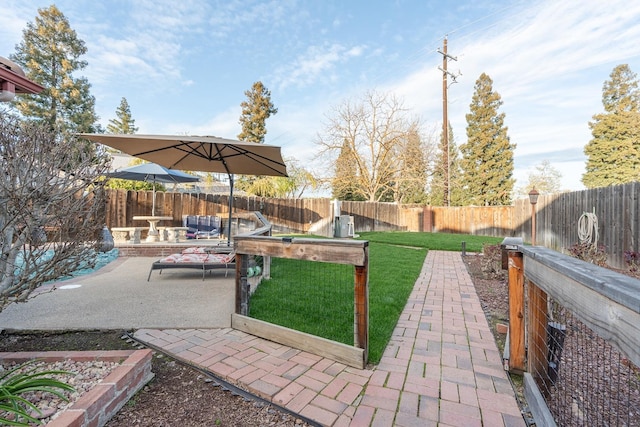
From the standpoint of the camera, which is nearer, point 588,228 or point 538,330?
point 538,330

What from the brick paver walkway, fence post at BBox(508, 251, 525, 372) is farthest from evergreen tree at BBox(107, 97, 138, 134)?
fence post at BBox(508, 251, 525, 372)

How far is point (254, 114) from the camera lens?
75.3ft

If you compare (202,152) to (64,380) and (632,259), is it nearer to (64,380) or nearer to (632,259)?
(64,380)

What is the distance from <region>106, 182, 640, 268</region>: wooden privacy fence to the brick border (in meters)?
5.75

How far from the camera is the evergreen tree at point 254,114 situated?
75.2 feet

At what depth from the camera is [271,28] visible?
10883mm

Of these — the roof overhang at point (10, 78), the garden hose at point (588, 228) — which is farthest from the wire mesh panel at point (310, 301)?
the garden hose at point (588, 228)

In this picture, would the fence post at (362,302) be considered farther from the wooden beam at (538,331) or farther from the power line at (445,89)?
the power line at (445,89)

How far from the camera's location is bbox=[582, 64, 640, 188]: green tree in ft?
66.8

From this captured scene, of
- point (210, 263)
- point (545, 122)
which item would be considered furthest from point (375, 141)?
point (210, 263)

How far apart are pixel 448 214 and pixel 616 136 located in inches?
609

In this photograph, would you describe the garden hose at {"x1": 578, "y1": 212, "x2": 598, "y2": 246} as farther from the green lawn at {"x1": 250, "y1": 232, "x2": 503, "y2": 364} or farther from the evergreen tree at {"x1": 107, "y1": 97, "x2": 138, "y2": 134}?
the evergreen tree at {"x1": 107, "y1": 97, "x2": 138, "y2": 134}

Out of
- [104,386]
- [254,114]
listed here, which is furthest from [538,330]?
[254,114]

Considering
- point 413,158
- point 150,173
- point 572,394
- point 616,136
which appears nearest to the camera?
point 572,394
